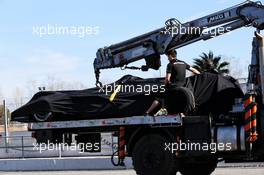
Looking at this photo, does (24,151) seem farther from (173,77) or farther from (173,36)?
(173,77)

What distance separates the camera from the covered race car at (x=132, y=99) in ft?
40.0

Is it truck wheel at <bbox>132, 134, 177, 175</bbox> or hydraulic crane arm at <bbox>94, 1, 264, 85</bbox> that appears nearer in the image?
truck wheel at <bbox>132, 134, 177, 175</bbox>

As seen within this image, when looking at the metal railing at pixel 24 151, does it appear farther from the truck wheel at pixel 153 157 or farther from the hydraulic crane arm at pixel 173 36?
the truck wheel at pixel 153 157

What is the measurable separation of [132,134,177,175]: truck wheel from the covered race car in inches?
23.9

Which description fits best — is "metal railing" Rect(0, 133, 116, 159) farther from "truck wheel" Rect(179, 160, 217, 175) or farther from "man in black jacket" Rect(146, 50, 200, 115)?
"man in black jacket" Rect(146, 50, 200, 115)

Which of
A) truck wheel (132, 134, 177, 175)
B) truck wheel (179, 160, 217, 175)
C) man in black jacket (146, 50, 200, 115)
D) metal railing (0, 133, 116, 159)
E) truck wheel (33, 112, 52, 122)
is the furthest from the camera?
metal railing (0, 133, 116, 159)

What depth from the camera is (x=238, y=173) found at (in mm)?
15945

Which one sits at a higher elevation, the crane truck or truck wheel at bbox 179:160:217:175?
the crane truck

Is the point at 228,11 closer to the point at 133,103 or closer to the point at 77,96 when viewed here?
the point at 133,103

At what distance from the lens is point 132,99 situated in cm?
1253

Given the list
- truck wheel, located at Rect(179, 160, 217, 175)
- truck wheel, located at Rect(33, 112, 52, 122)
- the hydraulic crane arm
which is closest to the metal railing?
the hydraulic crane arm

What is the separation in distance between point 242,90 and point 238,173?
417 cm

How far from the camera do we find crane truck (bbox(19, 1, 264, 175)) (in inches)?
451

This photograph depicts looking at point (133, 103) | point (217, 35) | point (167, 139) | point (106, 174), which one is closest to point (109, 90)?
point (133, 103)
